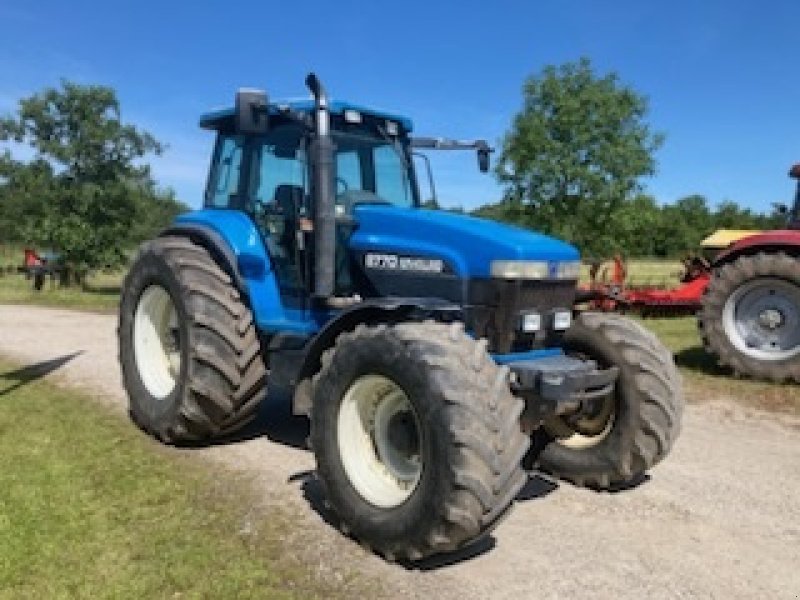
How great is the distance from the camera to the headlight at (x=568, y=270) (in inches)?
215

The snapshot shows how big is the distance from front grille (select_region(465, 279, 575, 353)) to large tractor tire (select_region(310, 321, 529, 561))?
0.63 metres

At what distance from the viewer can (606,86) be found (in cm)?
2800

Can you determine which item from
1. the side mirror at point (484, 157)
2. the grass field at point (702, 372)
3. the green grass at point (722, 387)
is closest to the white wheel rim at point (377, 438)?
the side mirror at point (484, 157)

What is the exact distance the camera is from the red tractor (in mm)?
9648

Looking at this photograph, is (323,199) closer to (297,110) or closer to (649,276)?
(297,110)

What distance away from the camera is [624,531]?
16.1 ft

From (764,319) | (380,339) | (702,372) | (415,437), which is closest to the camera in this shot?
(380,339)

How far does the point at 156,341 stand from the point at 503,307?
3.35 m

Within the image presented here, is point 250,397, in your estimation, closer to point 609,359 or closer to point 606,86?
point 609,359

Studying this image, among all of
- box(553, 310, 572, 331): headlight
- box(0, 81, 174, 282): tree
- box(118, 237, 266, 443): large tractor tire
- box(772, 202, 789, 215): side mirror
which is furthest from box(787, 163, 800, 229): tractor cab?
box(0, 81, 174, 282): tree

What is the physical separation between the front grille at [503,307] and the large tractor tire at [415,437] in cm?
63

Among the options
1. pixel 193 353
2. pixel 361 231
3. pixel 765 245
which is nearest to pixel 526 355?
pixel 361 231

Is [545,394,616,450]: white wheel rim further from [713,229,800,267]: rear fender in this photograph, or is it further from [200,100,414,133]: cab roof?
[713,229,800,267]: rear fender

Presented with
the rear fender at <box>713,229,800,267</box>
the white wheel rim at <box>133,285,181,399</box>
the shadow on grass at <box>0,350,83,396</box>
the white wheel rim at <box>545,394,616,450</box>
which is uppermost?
the rear fender at <box>713,229,800,267</box>
